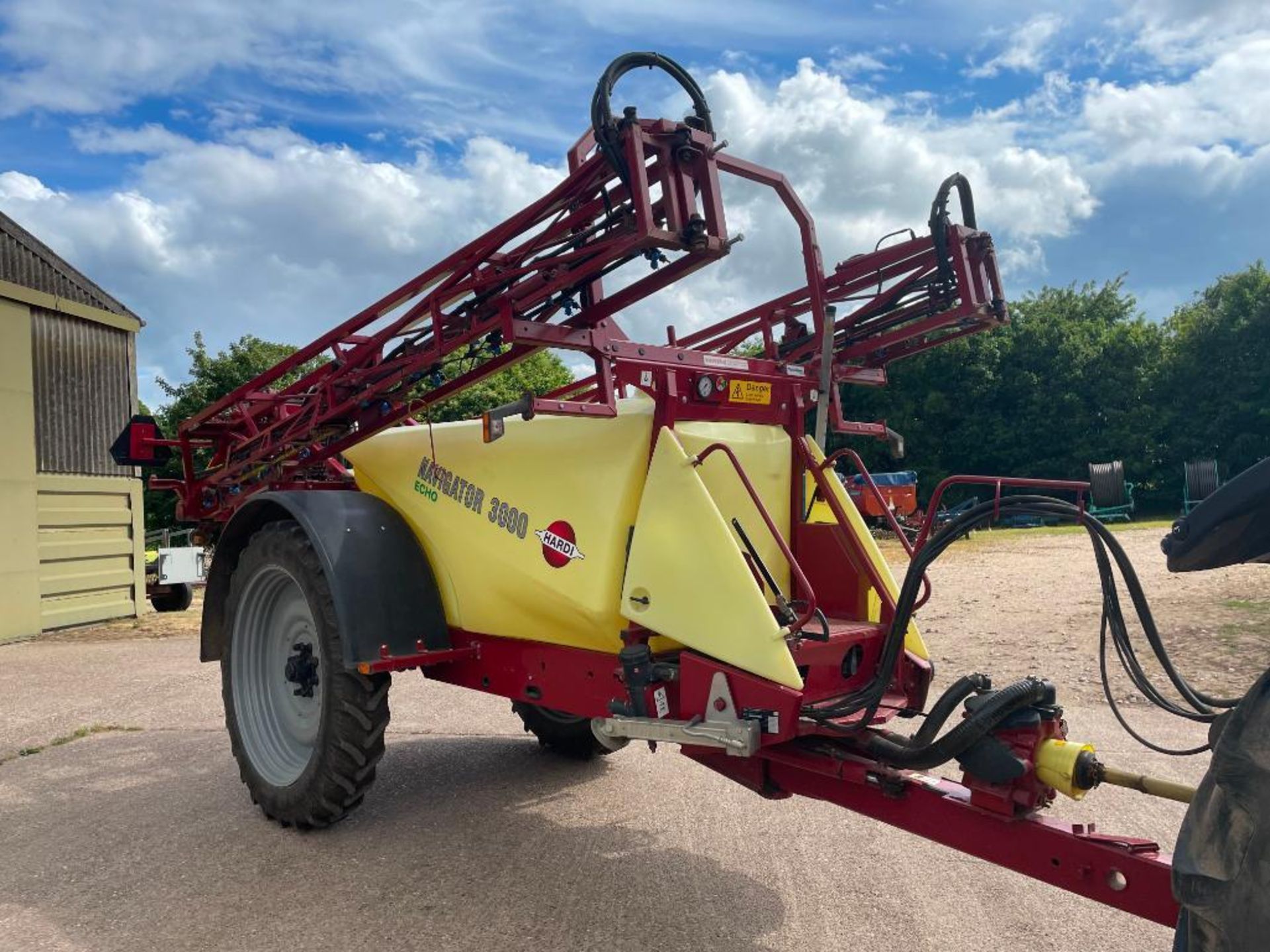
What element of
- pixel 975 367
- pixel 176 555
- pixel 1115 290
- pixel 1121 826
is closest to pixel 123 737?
pixel 176 555

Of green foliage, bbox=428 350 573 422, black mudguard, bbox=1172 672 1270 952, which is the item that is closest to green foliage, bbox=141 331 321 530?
green foliage, bbox=428 350 573 422

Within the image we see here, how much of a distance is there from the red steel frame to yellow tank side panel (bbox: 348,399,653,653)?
0.13 metres

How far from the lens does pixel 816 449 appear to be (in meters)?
4.08

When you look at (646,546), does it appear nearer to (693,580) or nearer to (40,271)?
(693,580)

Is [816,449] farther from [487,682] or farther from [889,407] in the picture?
[889,407]

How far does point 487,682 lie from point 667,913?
1224 mm

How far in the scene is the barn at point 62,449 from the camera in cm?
1111

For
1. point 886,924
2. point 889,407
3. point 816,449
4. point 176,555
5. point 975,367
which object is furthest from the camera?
point 889,407

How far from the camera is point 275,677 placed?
16.3 feet

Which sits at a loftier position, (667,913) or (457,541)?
(457,541)

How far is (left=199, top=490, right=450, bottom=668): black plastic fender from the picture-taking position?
4.07 metres

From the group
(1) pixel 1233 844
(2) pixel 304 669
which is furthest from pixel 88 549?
(1) pixel 1233 844

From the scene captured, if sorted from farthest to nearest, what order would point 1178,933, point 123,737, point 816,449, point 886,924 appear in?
→ point 123,737, point 816,449, point 886,924, point 1178,933

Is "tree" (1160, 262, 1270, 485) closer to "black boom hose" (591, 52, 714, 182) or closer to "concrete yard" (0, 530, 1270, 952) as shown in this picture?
"concrete yard" (0, 530, 1270, 952)
